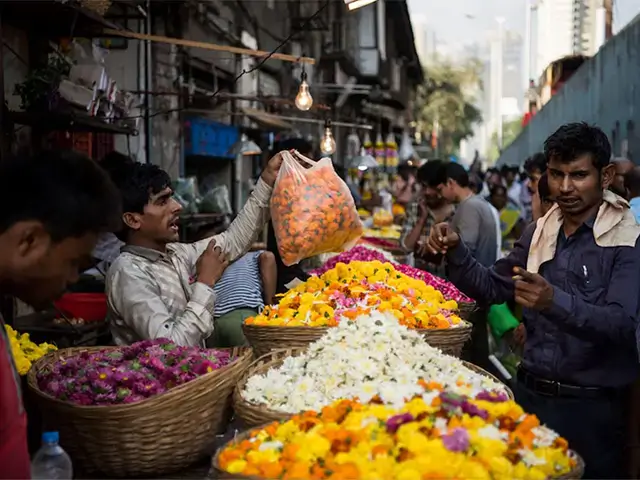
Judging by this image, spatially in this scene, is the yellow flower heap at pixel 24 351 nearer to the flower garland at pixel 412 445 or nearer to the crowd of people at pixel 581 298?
the flower garland at pixel 412 445

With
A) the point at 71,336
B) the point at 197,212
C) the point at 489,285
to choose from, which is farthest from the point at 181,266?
the point at 197,212

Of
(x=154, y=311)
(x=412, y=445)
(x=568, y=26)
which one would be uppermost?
(x=568, y=26)

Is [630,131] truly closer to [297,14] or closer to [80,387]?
[80,387]

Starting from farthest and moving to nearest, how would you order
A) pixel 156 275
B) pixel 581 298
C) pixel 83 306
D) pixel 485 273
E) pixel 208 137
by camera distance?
pixel 208 137 → pixel 83 306 → pixel 485 273 → pixel 156 275 → pixel 581 298

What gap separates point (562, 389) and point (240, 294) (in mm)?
2530

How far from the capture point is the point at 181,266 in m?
3.78

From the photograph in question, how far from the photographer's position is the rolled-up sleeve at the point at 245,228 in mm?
4227

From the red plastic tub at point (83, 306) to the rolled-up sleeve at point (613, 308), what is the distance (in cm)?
405

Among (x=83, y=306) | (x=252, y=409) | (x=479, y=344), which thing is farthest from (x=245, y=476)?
(x=479, y=344)

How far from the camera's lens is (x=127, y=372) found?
267 cm

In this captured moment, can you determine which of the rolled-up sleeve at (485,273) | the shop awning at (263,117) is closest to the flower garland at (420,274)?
the rolled-up sleeve at (485,273)

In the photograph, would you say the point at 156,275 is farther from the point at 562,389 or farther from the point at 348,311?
the point at 562,389

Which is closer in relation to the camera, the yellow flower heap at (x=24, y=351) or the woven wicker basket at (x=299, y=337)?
the yellow flower heap at (x=24, y=351)

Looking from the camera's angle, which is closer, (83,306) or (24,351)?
(24,351)
